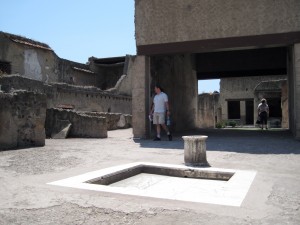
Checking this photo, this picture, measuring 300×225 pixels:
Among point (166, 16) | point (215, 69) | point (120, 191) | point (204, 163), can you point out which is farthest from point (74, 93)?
point (120, 191)

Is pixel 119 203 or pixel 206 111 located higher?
pixel 206 111

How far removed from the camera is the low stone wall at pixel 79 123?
36.0 ft

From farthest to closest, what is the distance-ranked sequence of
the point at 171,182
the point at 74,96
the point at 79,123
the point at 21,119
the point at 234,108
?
the point at 234,108
the point at 74,96
the point at 79,123
the point at 21,119
the point at 171,182

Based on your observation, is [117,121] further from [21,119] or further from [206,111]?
[206,111]

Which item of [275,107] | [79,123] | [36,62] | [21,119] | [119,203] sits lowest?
[119,203]

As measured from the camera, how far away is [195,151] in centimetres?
506

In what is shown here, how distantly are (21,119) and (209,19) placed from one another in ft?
19.2

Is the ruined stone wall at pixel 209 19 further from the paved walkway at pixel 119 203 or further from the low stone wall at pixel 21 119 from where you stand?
the paved walkway at pixel 119 203

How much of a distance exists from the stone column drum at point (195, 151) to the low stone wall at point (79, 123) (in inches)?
247

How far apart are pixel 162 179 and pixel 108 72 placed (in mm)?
29243

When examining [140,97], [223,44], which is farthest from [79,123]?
[223,44]

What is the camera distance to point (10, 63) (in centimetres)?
2350

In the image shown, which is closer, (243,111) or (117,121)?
(117,121)

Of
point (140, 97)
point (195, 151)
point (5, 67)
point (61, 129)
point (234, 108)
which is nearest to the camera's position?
point (195, 151)
